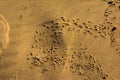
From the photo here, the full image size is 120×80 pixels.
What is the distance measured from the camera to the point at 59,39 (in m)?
4.68

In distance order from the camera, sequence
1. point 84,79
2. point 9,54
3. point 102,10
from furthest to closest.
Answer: point 102,10 < point 9,54 < point 84,79

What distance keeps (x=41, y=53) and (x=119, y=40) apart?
4.30ft

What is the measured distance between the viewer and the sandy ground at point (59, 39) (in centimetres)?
442

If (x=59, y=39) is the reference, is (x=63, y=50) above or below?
below

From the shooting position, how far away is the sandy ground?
4.42 meters

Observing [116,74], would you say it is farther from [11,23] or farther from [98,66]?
[11,23]

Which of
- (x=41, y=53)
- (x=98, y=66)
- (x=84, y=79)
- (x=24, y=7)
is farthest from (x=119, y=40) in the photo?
(x=24, y=7)

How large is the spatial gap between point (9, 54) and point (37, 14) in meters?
0.90

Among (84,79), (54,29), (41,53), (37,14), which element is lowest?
(84,79)

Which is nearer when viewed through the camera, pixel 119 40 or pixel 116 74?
pixel 116 74

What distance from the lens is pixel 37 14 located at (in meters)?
4.98

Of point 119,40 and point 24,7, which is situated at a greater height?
point 24,7

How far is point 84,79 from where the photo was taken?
14.2ft

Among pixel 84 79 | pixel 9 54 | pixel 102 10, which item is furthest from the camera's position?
pixel 102 10
